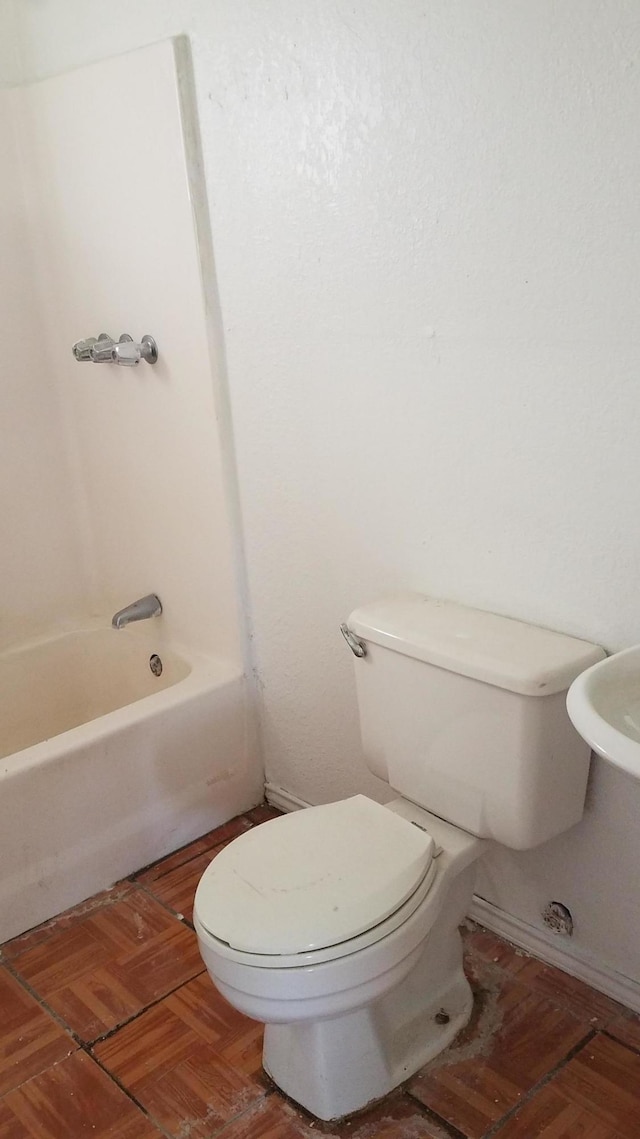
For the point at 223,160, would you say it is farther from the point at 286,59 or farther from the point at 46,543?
the point at 46,543

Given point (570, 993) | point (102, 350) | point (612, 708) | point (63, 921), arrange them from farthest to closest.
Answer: point (102, 350) < point (63, 921) < point (570, 993) < point (612, 708)

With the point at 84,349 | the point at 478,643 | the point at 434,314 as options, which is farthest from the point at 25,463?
the point at 478,643

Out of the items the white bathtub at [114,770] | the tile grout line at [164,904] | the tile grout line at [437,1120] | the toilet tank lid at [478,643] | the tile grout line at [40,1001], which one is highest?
the toilet tank lid at [478,643]

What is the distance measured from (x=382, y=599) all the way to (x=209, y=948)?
25.9 inches

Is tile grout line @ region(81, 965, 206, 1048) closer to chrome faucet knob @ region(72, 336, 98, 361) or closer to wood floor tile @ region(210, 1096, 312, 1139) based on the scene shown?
wood floor tile @ region(210, 1096, 312, 1139)

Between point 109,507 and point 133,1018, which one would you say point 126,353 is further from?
point 133,1018

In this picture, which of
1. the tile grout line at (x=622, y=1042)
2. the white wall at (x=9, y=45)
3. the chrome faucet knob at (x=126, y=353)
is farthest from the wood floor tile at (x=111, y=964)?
the white wall at (x=9, y=45)

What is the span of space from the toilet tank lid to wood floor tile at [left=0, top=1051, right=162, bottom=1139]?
2.80 ft

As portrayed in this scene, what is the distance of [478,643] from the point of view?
1.38 m

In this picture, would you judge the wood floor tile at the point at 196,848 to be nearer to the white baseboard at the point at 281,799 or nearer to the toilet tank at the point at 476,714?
the white baseboard at the point at 281,799

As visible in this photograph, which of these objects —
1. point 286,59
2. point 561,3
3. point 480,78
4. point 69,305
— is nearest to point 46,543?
point 69,305

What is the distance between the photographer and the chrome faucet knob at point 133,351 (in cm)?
192

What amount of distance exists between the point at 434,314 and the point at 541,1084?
49.0 inches

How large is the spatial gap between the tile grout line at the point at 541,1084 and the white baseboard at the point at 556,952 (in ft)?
0.27
